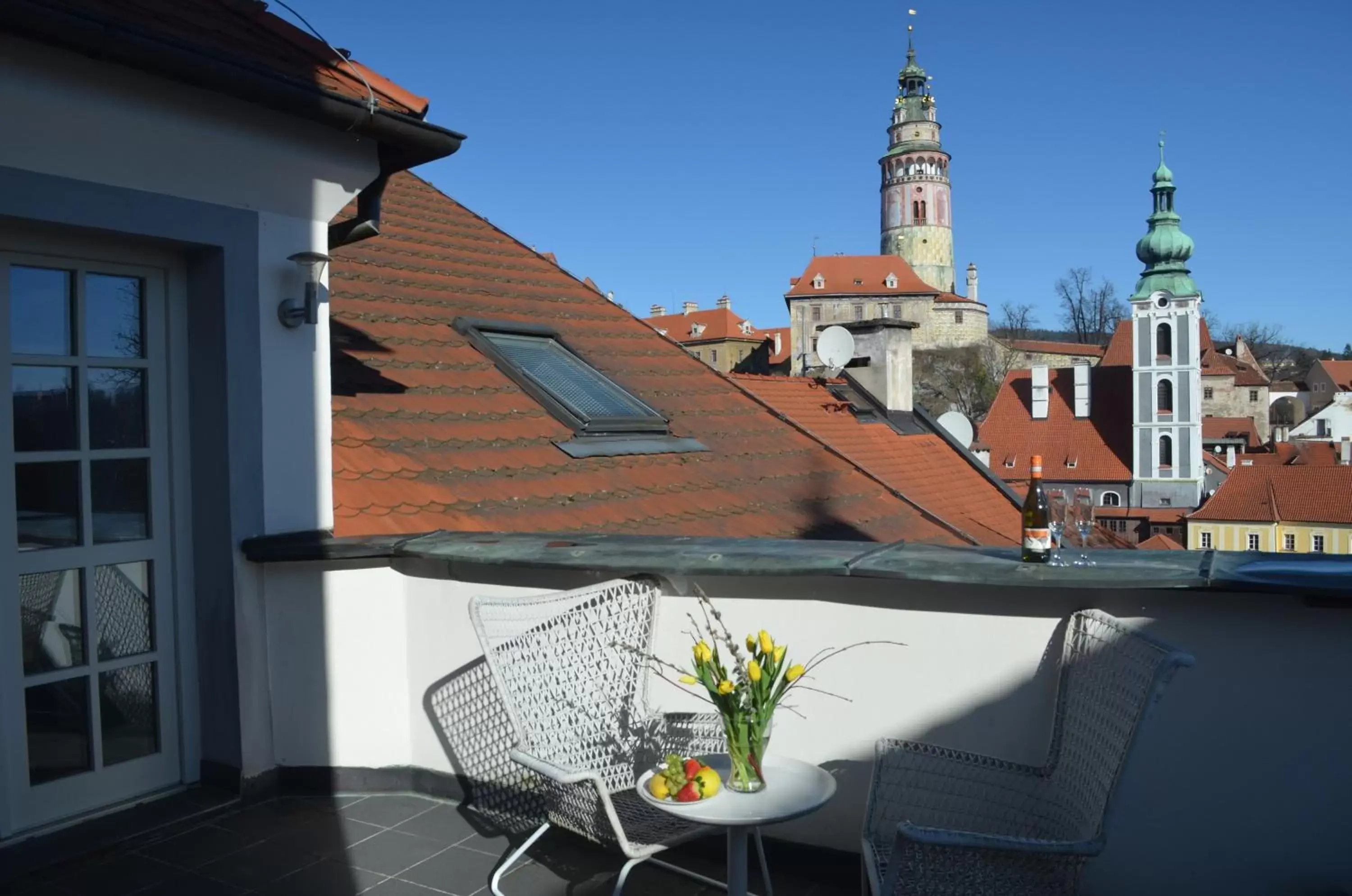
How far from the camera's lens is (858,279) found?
8112 centimetres

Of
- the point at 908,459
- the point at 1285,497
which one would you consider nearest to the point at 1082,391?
the point at 1285,497

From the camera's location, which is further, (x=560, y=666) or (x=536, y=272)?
(x=536, y=272)

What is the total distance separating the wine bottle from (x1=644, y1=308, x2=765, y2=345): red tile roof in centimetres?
7604

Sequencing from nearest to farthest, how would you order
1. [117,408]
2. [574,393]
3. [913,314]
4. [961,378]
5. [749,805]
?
1. [749,805]
2. [117,408]
3. [574,393]
4. [961,378]
5. [913,314]

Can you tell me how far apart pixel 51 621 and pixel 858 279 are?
8039 centimetres

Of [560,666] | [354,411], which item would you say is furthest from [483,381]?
[560,666]

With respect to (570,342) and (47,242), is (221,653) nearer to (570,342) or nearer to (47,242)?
(47,242)

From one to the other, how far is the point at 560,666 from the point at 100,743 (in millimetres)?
1599

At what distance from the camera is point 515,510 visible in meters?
5.40

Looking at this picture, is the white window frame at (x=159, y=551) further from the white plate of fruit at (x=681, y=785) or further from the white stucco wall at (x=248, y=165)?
the white plate of fruit at (x=681, y=785)

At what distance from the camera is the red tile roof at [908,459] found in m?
11.2

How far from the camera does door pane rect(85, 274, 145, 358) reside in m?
3.52

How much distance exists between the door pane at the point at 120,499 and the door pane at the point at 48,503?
6 cm

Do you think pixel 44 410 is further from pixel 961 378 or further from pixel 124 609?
pixel 961 378
